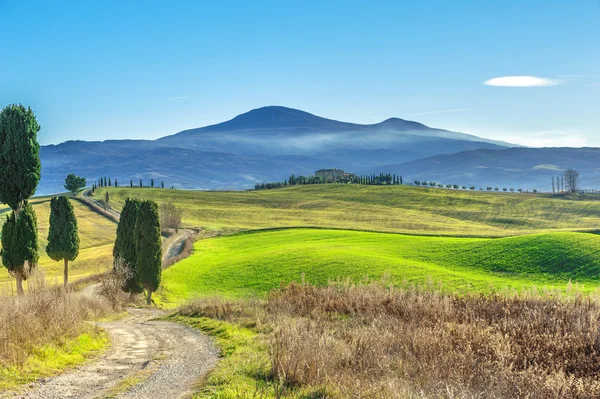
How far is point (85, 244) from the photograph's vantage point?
350 feet

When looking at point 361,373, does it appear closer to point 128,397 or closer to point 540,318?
point 128,397

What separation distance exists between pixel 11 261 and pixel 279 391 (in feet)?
118

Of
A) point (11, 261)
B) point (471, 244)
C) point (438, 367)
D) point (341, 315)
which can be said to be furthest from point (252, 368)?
point (471, 244)

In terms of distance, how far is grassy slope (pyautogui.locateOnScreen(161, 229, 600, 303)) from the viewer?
157 feet

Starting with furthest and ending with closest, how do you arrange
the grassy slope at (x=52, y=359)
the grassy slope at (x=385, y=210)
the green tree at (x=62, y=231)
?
the grassy slope at (x=385, y=210) → the green tree at (x=62, y=231) → the grassy slope at (x=52, y=359)

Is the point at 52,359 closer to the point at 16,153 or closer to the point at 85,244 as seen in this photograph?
the point at 16,153

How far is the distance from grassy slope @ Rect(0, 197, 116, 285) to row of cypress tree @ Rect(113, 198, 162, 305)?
365 inches

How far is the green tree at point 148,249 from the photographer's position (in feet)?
171

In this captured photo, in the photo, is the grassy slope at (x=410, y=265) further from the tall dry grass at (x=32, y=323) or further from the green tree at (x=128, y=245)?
the tall dry grass at (x=32, y=323)

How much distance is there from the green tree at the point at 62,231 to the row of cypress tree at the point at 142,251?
776 cm

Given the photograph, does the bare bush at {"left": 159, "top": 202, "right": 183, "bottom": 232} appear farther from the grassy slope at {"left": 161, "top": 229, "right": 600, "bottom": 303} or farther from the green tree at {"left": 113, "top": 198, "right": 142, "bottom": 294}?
the green tree at {"left": 113, "top": 198, "right": 142, "bottom": 294}

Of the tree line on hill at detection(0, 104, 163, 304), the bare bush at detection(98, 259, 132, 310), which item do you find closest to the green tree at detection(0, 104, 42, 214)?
the tree line on hill at detection(0, 104, 163, 304)

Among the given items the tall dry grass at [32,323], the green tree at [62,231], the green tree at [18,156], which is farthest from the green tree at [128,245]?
the tall dry grass at [32,323]

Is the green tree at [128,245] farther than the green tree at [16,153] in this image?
Yes
